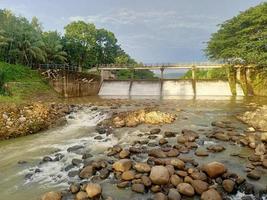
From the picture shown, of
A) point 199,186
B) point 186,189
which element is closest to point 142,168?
point 186,189

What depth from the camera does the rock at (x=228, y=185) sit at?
7330 millimetres

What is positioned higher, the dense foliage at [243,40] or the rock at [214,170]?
the dense foliage at [243,40]

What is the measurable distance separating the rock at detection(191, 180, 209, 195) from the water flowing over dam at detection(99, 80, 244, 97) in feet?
109

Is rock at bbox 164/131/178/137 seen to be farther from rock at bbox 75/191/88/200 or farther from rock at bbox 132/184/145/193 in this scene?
rock at bbox 75/191/88/200

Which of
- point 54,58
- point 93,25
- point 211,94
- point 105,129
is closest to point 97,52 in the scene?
point 93,25

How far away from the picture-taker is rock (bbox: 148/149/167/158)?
994 centimetres

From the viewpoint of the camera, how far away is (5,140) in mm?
13719

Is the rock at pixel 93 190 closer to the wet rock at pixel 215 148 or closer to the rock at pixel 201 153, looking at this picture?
the rock at pixel 201 153

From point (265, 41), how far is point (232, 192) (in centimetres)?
2928

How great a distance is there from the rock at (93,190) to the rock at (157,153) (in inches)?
118

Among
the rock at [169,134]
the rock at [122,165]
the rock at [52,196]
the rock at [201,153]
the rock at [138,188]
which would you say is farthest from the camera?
the rock at [169,134]

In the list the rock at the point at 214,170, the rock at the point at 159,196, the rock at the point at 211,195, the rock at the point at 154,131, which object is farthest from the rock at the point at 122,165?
the rock at the point at 154,131

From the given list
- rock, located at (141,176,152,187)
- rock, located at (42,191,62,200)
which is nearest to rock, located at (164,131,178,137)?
rock, located at (141,176,152,187)

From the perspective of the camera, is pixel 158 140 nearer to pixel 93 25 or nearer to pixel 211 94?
pixel 211 94
